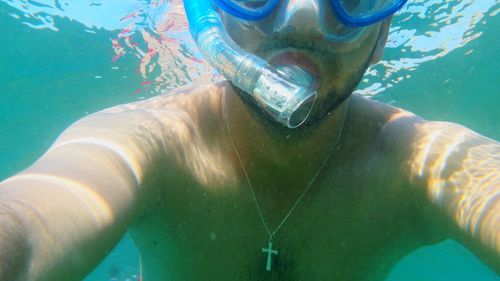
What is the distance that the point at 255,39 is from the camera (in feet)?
7.09

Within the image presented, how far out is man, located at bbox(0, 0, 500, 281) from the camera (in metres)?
2.03

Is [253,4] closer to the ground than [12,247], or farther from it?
farther from it

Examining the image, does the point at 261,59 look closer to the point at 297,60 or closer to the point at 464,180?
the point at 297,60

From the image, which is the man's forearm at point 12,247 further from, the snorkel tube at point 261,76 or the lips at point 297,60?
the lips at point 297,60

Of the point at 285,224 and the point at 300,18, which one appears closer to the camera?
the point at 300,18

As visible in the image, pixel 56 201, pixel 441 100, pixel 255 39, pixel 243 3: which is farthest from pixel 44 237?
pixel 441 100

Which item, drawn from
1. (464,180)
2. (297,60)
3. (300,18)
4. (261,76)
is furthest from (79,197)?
(464,180)

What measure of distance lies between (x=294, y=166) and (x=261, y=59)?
79cm

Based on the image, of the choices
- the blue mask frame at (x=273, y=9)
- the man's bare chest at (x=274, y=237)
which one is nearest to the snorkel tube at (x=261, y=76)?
the blue mask frame at (x=273, y=9)

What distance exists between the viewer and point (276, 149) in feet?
7.96

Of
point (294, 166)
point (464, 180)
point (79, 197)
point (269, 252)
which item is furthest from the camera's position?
point (294, 166)

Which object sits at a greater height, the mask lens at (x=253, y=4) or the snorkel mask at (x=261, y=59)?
the mask lens at (x=253, y=4)

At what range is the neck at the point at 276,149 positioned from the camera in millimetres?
2432

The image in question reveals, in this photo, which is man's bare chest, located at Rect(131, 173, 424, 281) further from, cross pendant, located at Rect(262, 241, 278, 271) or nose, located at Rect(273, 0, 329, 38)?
nose, located at Rect(273, 0, 329, 38)
